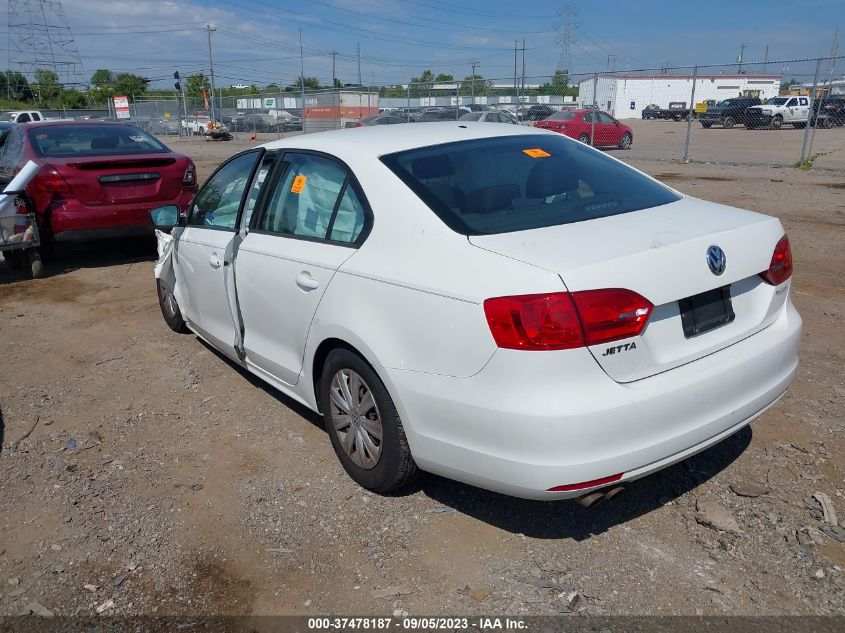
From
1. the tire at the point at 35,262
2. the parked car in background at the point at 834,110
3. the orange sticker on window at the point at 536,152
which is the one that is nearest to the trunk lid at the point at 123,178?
the tire at the point at 35,262

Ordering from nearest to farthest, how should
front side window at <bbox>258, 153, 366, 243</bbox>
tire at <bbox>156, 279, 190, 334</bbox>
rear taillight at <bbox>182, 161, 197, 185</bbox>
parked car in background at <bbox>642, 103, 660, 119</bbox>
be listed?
front side window at <bbox>258, 153, 366, 243</bbox>
tire at <bbox>156, 279, 190, 334</bbox>
rear taillight at <bbox>182, 161, 197, 185</bbox>
parked car in background at <bbox>642, 103, 660, 119</bbox>

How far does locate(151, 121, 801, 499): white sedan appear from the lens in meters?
2.51

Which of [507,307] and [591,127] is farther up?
[507,307]

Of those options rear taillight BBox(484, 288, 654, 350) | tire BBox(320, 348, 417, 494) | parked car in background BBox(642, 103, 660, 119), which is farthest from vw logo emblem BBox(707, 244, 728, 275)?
parked car in background BBox(642, 103, 660, 119)

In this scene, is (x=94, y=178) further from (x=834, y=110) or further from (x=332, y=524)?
(x=834, y=110)

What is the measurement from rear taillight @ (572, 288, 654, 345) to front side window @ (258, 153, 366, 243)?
119 centimetres

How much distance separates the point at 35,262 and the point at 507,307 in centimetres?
714

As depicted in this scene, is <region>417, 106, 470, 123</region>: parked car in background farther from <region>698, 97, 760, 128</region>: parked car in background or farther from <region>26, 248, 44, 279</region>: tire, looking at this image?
<region>26, 248, 44, 279</region>: tire

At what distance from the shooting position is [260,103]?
44000 mm

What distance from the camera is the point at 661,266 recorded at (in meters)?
2.63

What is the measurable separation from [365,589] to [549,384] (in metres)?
1.11

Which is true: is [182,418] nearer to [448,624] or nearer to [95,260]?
[448,624]

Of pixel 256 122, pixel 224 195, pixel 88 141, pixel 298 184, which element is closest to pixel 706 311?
pixel 298 184

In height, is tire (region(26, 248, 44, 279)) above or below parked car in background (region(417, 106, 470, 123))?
below
